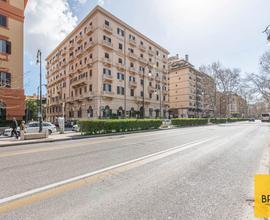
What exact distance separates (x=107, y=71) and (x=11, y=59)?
748 inches

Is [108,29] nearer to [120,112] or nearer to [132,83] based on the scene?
[132,83]

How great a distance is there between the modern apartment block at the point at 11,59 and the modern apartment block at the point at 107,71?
13.1m

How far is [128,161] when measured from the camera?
759cm

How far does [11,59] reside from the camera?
87.6 ft

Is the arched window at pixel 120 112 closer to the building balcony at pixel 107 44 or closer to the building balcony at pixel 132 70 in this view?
the building balcony at pixel 132 70

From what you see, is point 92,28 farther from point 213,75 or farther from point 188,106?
point 188,106

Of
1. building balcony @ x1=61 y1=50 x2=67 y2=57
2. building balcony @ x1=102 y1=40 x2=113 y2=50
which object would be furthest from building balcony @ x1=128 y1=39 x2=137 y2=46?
building balcony @ x1=61 y1=50 x2=67 y2=57

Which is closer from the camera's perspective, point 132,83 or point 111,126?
point 111,126

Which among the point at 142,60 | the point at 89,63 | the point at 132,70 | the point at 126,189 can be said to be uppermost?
the point at 142,60

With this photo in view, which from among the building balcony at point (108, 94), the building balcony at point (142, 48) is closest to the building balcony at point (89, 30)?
the building balcony at point (108, 94)

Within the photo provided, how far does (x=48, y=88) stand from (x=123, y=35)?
39120 mm

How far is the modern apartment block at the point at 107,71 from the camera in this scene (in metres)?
41.0

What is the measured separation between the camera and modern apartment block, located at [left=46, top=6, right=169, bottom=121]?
4100 centimetres

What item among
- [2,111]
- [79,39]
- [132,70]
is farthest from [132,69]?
[2,111]
